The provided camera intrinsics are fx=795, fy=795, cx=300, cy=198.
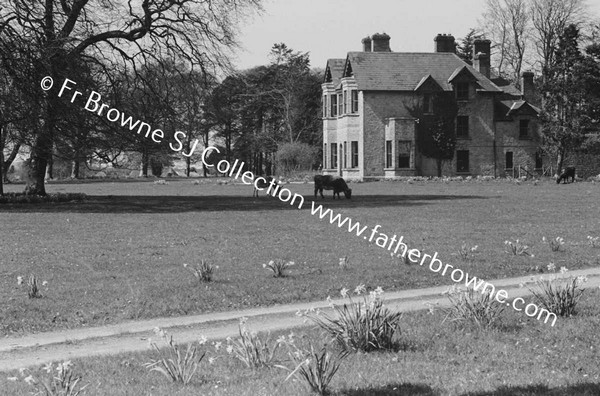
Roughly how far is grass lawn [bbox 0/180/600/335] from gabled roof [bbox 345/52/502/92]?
34.6 m

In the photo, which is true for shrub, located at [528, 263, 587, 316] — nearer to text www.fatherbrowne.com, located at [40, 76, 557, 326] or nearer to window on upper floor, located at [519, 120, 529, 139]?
text www.fatherbrowne.com, located at [40, 76, 557, 326]

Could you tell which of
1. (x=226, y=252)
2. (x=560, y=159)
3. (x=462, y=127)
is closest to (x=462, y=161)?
(x=462, y=127)

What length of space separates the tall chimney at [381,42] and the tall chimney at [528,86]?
12993mm

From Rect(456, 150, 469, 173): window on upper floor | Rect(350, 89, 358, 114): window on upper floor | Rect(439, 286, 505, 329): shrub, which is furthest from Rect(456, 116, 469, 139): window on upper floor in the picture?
Rect(439, 286, 505, 329): shrub

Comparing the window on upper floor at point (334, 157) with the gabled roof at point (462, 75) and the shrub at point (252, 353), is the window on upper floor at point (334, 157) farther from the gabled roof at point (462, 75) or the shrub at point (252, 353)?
the shrub at point (252, 353)

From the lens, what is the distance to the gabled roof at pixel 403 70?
63781 mm

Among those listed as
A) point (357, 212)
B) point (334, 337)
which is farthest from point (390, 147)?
point (334, 337)

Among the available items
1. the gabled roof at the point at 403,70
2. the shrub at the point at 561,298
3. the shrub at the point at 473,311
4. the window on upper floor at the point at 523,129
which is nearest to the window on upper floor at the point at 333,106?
the gabled roof at the point at 403,70

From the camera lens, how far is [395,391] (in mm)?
6980

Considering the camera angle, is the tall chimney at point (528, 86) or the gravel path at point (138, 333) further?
the tall chimney at point (528, 86)

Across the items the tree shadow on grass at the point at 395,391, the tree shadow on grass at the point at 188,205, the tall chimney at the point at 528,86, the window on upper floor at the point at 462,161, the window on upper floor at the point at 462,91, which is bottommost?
the tree shadow on grass at the point at 395,391

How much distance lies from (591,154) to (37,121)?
5060 centimetres

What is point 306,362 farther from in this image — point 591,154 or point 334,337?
point 591,154

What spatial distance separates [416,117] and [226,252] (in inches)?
1941
